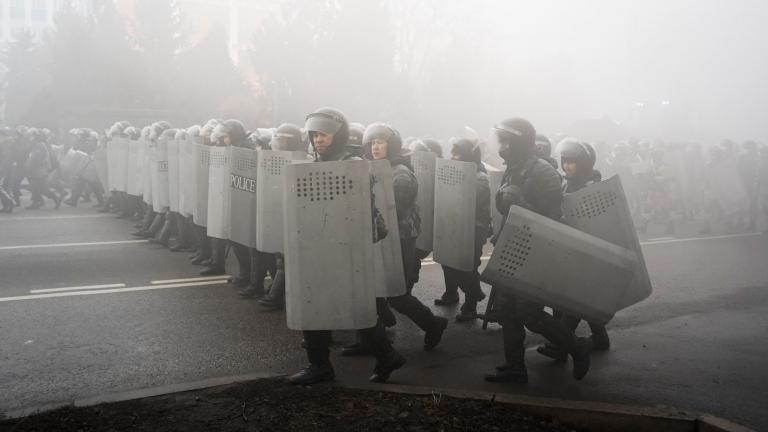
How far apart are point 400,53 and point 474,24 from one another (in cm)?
527

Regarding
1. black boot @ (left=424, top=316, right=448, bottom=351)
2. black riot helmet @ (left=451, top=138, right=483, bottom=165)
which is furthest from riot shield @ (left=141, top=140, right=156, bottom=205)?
black boot @ (left=424, top=316, right=448, bottom=351)

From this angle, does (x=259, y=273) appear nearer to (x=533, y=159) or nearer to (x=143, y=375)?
(x=143, y=375)

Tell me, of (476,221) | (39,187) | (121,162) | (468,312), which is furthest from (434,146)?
(39,187)

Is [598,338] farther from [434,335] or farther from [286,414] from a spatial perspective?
[286,414]

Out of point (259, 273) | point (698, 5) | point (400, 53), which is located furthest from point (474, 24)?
point (259, 273)

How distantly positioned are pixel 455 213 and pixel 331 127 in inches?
91.5

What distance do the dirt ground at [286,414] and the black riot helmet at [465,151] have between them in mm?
3263

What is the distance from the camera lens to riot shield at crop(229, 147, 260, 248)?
24.3 feet

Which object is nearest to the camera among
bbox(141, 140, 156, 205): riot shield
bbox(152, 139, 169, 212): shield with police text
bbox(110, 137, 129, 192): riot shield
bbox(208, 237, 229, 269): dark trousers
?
bbox(208, 237, 229, 269): dark trousers

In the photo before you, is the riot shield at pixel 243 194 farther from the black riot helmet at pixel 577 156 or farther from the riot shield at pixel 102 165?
the riot shield at pixel 102 165

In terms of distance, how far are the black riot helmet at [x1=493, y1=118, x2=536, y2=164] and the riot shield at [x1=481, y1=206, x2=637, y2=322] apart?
72 centimetres

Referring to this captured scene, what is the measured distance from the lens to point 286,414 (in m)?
4.26

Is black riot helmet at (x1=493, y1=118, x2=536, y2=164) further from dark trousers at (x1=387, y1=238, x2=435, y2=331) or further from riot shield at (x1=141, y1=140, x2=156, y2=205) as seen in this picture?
riot shield at (x1=141, y1=140, x2=156, y2=205)

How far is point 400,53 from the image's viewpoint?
36.4m
